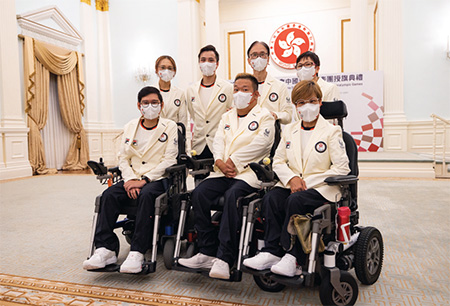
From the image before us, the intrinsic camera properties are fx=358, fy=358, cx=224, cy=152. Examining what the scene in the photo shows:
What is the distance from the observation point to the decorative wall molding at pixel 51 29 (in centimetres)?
753

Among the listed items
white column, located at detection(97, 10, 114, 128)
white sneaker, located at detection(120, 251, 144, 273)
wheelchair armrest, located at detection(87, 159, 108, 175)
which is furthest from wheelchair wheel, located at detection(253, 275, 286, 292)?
white column, located at detection(97, 10, 114, 128)

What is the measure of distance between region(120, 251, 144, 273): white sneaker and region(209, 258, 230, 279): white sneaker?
431 mm

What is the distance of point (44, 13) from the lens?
7883 millimetres

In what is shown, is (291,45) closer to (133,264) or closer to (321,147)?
(321,147)

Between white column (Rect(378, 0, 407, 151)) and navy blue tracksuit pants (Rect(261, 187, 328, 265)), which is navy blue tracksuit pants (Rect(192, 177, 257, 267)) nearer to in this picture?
navy blue tracksuit pants (Rect(261, 187, 328, 265))

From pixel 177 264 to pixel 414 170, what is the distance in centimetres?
520

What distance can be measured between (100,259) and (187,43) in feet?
25.2

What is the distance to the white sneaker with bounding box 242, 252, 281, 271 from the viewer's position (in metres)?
1.70

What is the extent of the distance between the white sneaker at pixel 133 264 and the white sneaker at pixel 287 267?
76cm

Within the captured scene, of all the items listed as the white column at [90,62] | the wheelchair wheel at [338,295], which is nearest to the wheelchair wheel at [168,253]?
the wheelchair wheel at [338,295]

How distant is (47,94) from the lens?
26.2 feet

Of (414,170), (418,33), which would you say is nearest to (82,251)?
(414,170)

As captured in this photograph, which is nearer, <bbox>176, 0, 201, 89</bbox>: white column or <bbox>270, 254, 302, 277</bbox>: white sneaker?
<bbox>270, 254, 302, 277</bbox>: white sneaker

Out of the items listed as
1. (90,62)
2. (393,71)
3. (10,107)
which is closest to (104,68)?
(90,62)
